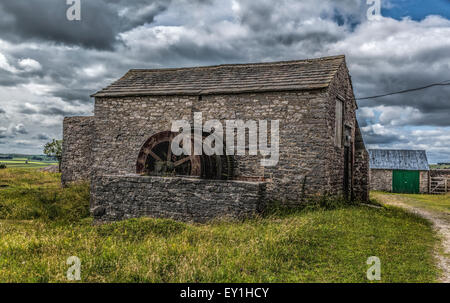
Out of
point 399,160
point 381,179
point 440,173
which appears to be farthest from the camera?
point 399,160

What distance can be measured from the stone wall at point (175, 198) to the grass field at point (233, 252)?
1.89 ft

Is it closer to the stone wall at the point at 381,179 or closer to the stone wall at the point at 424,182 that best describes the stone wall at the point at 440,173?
the stone wall at the point at 424,182

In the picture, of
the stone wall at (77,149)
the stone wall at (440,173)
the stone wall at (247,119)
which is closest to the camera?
the stone wall at (247,119)

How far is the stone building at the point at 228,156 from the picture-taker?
10031mm

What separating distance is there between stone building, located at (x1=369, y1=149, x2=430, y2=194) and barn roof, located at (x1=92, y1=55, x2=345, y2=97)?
17680 millimetres

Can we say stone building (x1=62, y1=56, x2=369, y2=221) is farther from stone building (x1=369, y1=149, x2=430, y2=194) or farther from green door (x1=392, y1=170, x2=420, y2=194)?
green door (x1=392, y1=170, x2=420, y2=194)

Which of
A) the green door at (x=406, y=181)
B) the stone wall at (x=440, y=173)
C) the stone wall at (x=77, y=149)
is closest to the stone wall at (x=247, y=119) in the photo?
the stone wall at (x=77, y=149)

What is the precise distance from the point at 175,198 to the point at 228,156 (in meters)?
2.46

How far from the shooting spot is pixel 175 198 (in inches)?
394

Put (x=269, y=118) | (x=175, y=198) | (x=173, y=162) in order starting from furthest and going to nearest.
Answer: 1. (x=173, y=162)
2. (x=269, y=118)
3. (x=175, y=198)

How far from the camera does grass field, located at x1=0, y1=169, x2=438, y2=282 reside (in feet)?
15.5

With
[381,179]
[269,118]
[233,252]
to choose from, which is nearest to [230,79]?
[269,118]

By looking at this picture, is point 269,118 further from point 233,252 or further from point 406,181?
point 406,181
